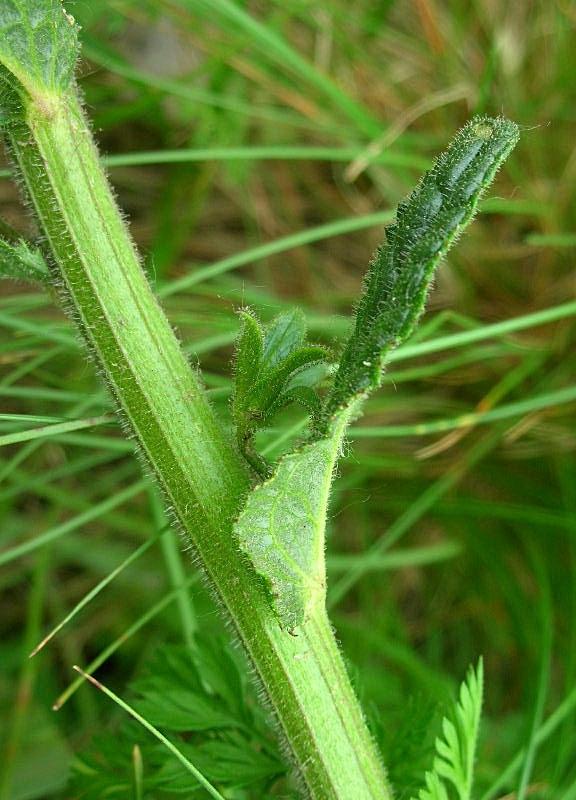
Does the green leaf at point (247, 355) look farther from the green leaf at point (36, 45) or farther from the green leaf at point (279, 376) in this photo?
the green leaf at point (36, 45)

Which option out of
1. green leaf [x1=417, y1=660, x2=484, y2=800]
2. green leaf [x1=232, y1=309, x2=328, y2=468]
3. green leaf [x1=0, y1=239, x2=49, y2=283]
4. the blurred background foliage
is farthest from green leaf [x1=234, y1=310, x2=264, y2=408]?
the blurred background foliage

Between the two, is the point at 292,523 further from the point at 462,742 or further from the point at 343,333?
the point at 343,333

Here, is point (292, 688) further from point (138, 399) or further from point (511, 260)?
point (511, 260)

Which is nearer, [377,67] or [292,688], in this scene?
[292,688]

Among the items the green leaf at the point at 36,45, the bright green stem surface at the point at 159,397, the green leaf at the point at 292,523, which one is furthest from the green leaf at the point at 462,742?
the green leaf at the point at 36,45

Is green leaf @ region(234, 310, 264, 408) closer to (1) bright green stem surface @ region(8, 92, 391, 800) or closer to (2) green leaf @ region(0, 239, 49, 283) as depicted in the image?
(1) bright green stem surface @ region(8, 92, 391, 800)

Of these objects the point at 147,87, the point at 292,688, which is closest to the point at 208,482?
the point at 292,688
